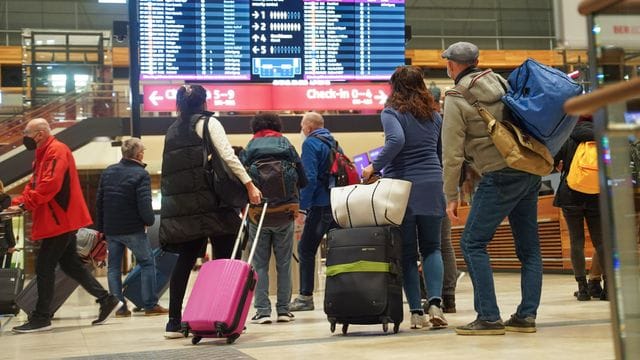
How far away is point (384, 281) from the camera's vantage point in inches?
181

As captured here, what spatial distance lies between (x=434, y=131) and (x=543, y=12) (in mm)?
24686

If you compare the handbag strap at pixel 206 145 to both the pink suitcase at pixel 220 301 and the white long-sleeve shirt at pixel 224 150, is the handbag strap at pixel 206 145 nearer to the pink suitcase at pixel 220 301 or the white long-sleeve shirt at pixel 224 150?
the white long-sleeve shirt at pixel 224 150

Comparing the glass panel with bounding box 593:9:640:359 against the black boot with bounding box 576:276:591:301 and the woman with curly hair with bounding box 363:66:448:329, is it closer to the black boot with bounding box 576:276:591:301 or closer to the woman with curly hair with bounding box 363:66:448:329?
the woman with curly hair with bounding box 363:66:448:329

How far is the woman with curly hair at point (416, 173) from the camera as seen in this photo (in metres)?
4.85

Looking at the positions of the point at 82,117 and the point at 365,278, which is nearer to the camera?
the point at 365,278

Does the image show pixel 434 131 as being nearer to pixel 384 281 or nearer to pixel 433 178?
pixel 433 178

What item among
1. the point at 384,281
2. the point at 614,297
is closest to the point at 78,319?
the point at 384,281

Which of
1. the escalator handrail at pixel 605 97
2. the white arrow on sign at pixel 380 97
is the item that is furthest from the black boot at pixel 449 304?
the white arrow on sign at pixel 380 97

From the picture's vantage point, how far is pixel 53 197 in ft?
19.8

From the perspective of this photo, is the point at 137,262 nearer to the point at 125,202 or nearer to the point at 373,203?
the point at 125,202

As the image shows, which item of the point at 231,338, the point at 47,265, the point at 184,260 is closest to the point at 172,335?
the point at 184,260

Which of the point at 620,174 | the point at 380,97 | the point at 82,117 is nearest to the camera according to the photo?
the point at 620,174

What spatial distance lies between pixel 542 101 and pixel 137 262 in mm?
4102

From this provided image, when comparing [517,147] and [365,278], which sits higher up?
[517,147]
